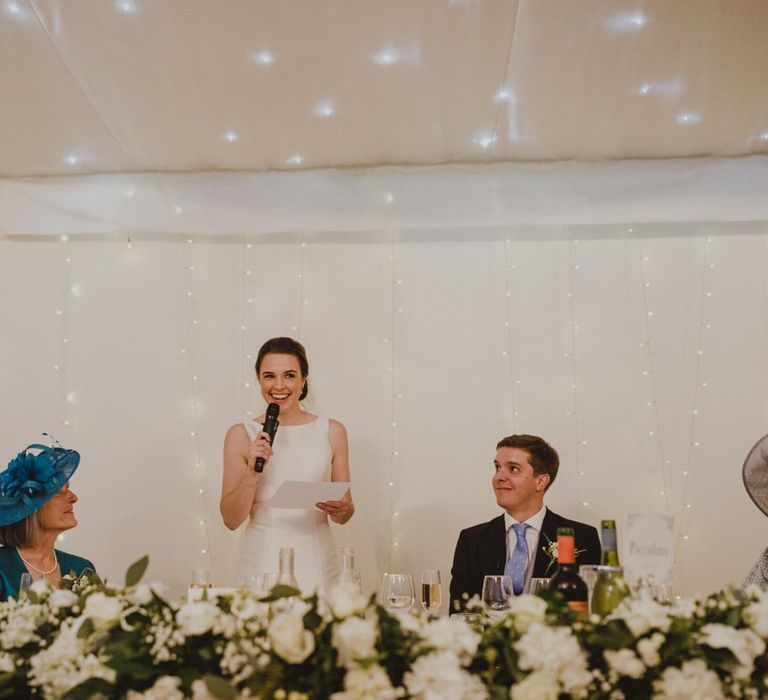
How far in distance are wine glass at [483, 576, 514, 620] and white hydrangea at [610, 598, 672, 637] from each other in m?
0.69

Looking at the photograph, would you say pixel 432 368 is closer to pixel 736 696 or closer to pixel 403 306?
pixel 403 306

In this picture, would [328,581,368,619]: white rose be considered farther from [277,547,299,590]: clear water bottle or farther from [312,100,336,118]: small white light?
[312,100,336,118]: small white light

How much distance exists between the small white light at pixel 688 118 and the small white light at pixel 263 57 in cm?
170

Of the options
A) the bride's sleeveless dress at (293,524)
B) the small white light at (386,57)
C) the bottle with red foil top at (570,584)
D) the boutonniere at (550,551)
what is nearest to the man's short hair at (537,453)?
the boutonniere at (550,551)

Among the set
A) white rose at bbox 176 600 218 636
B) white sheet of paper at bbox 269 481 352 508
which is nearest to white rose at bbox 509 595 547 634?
white rose at bbox 176 600 218 636

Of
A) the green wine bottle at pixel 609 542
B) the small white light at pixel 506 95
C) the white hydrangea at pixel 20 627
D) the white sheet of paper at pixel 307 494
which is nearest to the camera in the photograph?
the white hydrangea at pixel 20 627

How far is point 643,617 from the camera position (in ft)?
3.83

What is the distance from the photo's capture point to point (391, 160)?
13.1ft

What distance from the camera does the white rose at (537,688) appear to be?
1073mm

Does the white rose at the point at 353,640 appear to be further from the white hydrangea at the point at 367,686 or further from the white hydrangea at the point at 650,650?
the white hydrangea at the point at 650,650

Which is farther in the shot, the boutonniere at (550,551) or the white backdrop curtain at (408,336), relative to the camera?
the white backdrop curtain at (408,336)

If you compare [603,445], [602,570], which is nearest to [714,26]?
[603,445]

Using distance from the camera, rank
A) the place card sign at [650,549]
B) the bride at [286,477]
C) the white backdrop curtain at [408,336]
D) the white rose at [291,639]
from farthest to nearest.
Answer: the white backdrop curtain at [408,336] → the bride at [286,477] → the place card sign at [650,549] → the white rose at [291,639]

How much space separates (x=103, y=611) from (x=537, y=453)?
7.34ft
